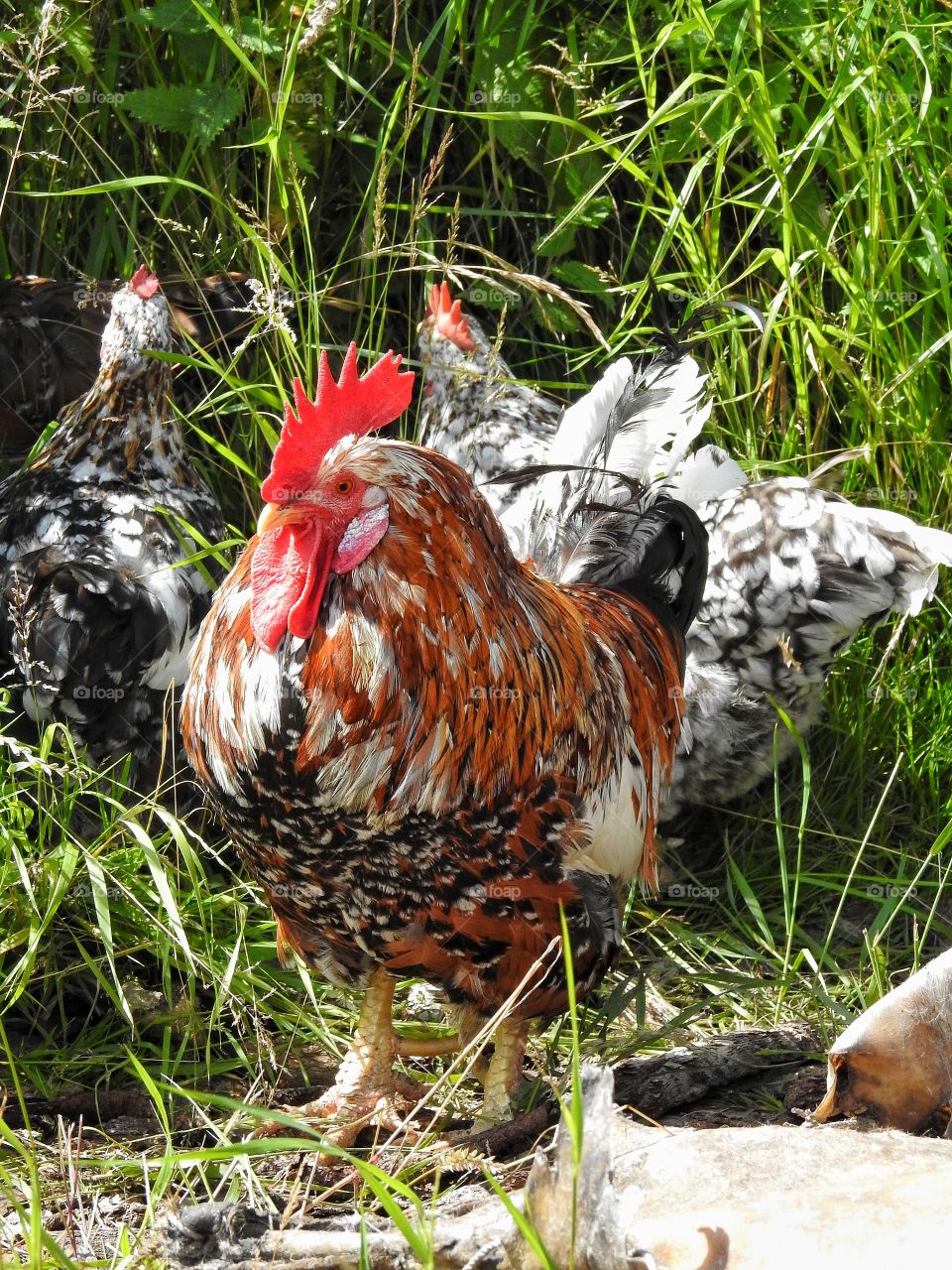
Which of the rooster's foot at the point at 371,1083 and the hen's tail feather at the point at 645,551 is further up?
the hen's tail feather at the point at 645,551

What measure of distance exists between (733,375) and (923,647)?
3.29 ft

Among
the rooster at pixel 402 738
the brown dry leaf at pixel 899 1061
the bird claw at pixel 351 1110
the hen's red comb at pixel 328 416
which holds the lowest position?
the bird claw at pixel 351 1110

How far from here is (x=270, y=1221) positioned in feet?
7.63

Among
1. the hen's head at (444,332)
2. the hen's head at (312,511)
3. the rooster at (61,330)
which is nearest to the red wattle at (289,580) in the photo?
the hen's head at (312,511)

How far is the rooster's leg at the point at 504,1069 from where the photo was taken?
2.92 m

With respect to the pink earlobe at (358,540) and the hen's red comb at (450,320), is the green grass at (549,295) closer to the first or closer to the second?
the hen's red comb at (450,320)

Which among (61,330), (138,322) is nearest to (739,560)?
(138,322)

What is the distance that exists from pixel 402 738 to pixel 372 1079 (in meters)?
0.92

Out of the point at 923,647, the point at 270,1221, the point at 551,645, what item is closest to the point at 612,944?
the point at 551,645

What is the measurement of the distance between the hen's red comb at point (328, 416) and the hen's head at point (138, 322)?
1606mm

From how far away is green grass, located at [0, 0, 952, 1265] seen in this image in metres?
3.21

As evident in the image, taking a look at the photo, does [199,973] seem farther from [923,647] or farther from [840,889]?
[923,647]

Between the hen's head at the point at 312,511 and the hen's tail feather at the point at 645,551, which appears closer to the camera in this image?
the hen's head at the point at 312,511

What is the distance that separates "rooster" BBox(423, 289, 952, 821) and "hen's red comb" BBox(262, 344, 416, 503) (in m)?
0.98
